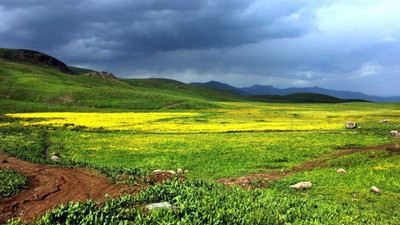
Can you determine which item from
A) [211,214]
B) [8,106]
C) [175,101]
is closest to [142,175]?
[211,214]

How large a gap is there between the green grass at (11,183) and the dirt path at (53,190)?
38 centimetres

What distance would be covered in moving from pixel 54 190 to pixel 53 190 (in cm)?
6

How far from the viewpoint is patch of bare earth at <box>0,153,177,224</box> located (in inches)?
537

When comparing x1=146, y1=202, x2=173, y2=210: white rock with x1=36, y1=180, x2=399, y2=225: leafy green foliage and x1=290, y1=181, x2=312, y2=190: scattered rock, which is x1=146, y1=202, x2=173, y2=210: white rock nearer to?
x1=36, y1=180, x2=399, y2=225: leafy green foliage

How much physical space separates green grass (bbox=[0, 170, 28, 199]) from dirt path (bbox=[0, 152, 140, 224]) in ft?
1.26

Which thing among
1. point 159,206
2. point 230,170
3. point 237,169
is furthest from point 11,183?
point 237,169

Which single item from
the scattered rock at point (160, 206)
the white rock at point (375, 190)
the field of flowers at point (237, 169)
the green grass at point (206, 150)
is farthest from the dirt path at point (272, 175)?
the scattered rock at point (160, 206)

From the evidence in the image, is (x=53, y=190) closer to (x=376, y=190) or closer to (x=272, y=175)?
(x=272, y=175)

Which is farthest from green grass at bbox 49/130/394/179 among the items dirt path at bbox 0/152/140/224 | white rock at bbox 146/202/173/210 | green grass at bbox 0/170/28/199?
white rock at bbox 146/202/173/210

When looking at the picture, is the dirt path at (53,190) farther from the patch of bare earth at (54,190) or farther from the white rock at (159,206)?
the white rock at (159,206)

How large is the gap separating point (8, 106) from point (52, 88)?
46368 millimetres

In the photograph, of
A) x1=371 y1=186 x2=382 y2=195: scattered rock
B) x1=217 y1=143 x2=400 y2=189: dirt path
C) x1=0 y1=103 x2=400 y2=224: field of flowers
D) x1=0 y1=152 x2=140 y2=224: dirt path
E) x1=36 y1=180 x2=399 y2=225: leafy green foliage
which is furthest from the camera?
x1=217 y1=143 x2=400 y2=189: dirt path

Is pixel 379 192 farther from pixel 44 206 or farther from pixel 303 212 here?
pixel 44 206

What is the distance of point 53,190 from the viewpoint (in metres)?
16.5
